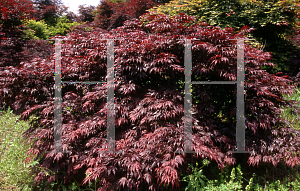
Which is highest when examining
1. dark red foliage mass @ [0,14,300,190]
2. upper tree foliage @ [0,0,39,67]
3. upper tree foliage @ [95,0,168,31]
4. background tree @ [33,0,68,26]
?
background tree @ [33,0,68,26]

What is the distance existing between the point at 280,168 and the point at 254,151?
797 mm

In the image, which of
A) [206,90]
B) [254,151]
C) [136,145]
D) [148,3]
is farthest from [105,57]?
[148,3]

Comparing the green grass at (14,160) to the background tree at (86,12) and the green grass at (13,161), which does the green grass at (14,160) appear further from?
the background tree at (86,12)

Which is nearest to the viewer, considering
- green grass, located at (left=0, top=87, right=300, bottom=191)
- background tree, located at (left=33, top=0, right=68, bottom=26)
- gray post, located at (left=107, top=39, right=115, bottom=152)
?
gray post, located at (left=107, top=39, right=115, bottom=152)

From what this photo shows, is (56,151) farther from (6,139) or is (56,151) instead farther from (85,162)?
(6,139)

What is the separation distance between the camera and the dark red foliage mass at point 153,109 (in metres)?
2.34

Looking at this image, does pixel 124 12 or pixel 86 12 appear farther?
pixel 86 12

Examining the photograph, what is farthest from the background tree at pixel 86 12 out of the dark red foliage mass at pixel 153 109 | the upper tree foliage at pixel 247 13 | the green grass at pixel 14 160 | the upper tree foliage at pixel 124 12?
the dark red foliage mass at pixel 153 109

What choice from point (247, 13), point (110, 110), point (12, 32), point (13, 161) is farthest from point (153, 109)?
point (12, 32)

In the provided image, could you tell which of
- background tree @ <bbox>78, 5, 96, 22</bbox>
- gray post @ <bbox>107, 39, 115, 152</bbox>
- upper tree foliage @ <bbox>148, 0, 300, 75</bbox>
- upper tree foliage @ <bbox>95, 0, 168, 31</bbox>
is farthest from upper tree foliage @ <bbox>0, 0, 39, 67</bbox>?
background tree @ <bbox>78, 5, 96, 22</bbox>

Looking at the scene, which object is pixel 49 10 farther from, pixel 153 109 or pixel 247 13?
pixel 153 109

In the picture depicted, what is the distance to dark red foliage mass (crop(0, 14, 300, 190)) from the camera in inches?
92.2

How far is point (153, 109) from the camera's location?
8.23ft

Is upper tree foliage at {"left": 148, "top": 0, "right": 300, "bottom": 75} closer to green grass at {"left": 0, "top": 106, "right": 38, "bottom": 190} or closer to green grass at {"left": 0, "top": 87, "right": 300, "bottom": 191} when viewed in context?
green grass at {"left": 0, "top": 87, "right": 300, "bottom": 191}
